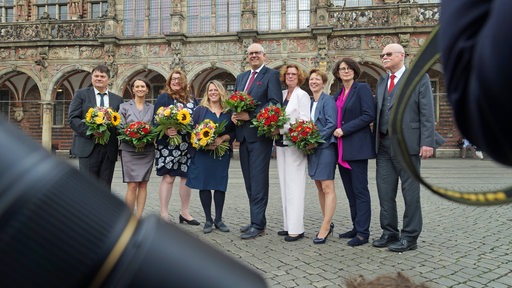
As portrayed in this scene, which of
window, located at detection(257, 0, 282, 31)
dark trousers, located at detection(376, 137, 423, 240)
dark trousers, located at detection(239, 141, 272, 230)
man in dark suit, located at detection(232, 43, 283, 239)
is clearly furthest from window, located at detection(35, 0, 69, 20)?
dark trousers, located at detection(376, 137, 423, 240)

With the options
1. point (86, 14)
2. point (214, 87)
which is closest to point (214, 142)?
point (214, 87)

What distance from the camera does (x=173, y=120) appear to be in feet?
17.9

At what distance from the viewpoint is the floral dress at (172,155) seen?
5.79 meters

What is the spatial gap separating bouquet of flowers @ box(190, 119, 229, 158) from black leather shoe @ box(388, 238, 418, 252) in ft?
7.67

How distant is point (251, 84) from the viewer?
18.5 ft

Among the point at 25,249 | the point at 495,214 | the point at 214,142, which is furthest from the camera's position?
the point at 495,214

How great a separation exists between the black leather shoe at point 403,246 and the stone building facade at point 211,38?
1759 centimetres

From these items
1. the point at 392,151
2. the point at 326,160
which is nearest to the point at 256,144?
the point at 326,160

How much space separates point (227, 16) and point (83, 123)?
18.8 meters

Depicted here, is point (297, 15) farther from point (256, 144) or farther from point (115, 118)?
point (115, 118)

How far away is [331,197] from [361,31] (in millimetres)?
17759

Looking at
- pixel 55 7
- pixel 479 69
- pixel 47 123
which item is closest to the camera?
pixel 479 69

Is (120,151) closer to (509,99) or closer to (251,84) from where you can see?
(251,84)

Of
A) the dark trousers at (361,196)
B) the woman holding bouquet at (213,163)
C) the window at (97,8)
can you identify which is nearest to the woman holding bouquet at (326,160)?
the dark trousers at (361,196)
